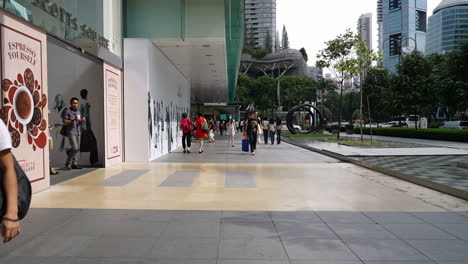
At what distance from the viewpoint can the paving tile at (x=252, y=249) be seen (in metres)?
3.54

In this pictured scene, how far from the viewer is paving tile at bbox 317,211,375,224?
191 inches

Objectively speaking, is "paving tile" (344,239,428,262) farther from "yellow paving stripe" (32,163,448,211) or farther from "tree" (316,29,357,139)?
"tree" (316,29,357,139)

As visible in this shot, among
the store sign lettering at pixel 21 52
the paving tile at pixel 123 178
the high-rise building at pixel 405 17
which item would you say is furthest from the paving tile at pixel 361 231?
the high-rise building at pixel 405 17

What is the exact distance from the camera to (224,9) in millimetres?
11750

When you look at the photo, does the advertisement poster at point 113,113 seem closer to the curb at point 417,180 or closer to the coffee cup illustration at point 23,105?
the coffee cup illustration at point 23,105

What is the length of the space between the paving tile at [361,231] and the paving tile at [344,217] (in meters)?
0.19

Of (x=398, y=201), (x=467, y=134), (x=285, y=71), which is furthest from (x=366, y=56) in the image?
(x=285, y=71)

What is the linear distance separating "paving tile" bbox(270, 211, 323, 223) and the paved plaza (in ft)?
0.04

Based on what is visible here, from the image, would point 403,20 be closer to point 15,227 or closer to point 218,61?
point 218,61

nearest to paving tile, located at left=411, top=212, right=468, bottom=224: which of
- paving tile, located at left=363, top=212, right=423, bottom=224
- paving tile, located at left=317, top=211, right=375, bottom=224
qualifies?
paving tile, located at left=363, top=212, right=423, bottom=224

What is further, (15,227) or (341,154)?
(341,154)

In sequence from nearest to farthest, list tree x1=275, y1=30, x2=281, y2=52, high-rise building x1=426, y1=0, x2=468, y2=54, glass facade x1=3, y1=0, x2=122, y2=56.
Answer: glass facade x1=3, y1=0, x2=122, y2=56, high-rise building x1=426, y1=0, x2=468, y2=54, tree x1=275, y1=30, x2=281, y2=52

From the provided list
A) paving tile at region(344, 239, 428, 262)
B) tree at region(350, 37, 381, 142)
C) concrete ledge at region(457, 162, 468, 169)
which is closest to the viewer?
paving tile at region(344, 239, 428, 262)

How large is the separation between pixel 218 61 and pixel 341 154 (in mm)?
6713
